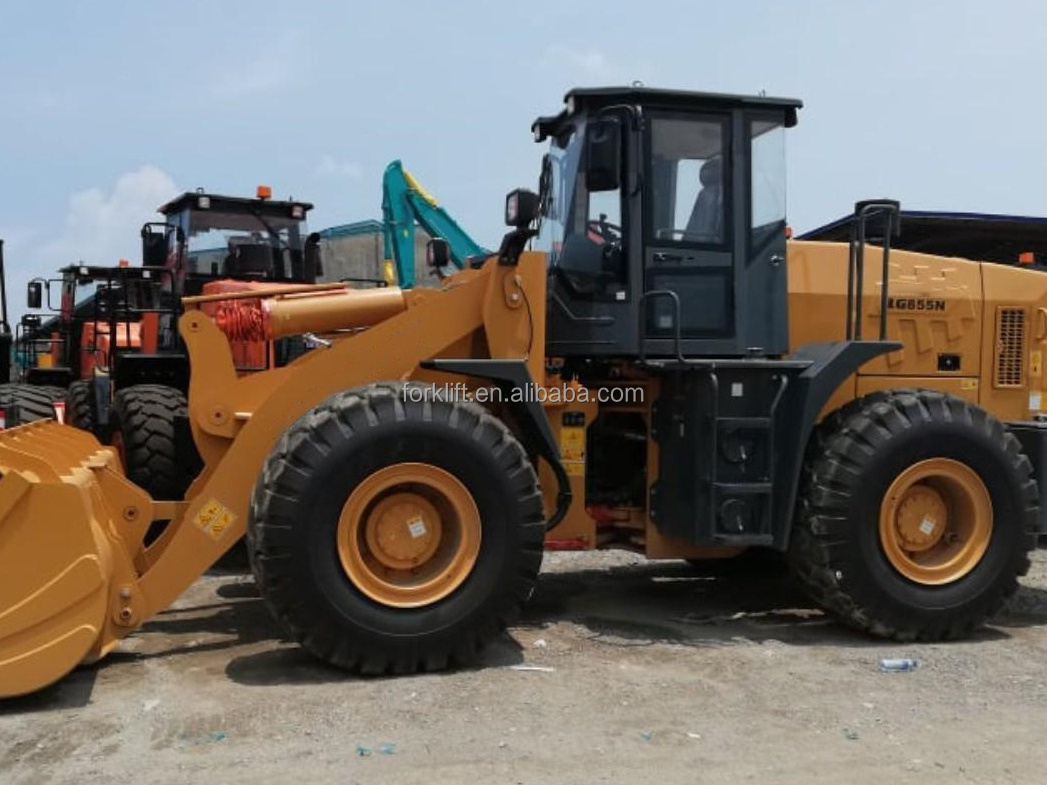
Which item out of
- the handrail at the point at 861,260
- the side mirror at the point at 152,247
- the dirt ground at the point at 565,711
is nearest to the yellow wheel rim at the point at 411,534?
the dirt ground at the point at 565,711

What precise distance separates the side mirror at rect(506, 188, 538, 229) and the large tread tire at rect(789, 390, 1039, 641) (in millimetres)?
2008

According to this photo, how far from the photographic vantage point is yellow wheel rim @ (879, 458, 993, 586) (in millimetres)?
5500

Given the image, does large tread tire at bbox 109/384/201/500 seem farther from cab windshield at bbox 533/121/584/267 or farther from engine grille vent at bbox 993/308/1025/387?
engine grille vent at bbox 993/308/1025/387

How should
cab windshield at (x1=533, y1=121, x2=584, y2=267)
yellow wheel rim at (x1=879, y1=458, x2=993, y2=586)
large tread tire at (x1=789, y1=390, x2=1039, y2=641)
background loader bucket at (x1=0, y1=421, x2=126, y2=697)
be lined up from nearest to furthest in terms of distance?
1. background loader bucket at (x1=0, y1=421, x2=126, y2=697)
2. large tread tire at (x1=789, y1=390, x2=1039, y2=641)
3. yellow wheel rim at (x1=879, y1=458, x2=993, y2=586)
4. cab windshield at (x1=533, y1=121, x2=584, y2=267)

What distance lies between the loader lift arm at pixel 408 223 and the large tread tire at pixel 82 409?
10.1 ft

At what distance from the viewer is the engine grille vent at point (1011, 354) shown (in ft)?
20.8

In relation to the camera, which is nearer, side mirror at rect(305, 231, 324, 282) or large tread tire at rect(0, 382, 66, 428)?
large tread tire at rect(0, 382, 66, 428)

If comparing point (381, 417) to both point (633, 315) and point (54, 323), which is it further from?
point (54, 323)

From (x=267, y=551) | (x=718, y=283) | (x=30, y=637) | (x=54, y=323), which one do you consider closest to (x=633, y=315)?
(x=718, y=283)

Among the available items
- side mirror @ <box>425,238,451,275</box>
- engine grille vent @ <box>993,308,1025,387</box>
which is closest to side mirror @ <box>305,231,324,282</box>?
side mirror @ <box>425,238,451,275</box>

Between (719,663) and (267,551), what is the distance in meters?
2.24

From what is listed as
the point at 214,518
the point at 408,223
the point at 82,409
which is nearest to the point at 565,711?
the point at 214,518

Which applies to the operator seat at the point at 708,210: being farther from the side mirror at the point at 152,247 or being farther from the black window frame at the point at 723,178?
the side mirror at the point at 152,247

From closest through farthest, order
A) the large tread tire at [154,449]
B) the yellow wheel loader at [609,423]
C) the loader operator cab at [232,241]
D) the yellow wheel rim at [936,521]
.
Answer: the yellow wheel loader at [609,423] → the yellow wheel rim at [936,521] → the large tread tire at [154,449] → the loader operator cab at [232,241]
